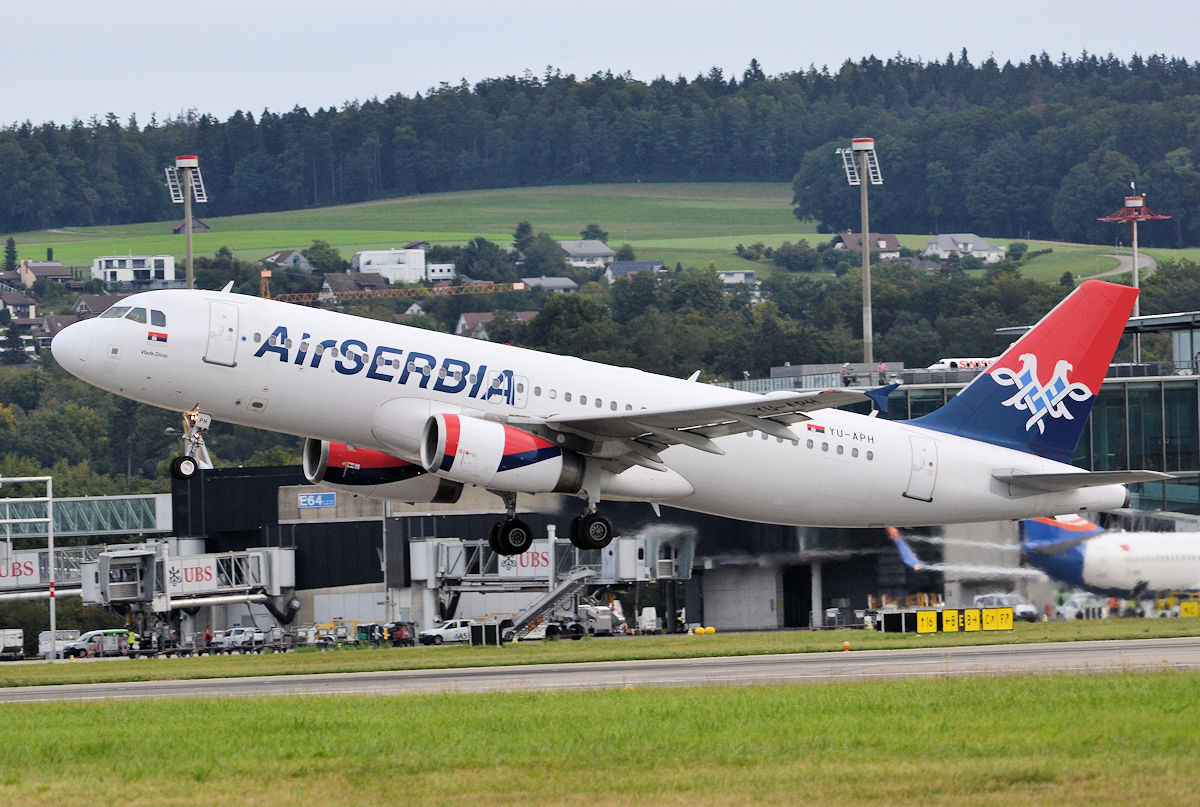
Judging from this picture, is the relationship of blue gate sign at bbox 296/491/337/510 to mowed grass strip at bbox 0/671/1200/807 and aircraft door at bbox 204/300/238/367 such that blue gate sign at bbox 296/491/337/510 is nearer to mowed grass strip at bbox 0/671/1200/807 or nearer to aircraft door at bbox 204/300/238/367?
aircraft door at bbox 204/300/238/367

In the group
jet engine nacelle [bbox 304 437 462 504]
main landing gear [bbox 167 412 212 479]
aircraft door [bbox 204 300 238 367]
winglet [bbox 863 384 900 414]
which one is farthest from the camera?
jet engine nacelle [bbox 304 437 462 504]

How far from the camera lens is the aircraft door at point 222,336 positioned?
1549 inches

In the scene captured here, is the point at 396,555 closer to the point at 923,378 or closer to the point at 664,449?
the point at 923,378

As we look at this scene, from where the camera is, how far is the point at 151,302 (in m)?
39.9

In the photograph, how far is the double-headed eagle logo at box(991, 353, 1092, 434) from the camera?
157ft

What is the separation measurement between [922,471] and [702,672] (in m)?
10.1

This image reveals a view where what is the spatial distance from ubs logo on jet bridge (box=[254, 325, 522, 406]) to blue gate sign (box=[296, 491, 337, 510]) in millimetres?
48413

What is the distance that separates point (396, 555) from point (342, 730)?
5655cm

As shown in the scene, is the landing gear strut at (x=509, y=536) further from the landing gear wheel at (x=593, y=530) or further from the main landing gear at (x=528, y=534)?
the landing gear wheel at (x=593, y=530)

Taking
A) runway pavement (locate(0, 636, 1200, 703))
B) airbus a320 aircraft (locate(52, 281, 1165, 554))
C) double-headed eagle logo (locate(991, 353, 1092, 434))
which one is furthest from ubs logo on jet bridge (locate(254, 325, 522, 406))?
double-headed eagle logo (locate(991, 353, 1092, 434))

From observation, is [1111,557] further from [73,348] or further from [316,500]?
[316,500]

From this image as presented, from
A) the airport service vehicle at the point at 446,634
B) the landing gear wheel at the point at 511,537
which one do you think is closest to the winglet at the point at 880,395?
the landing gear wheel at the point at 511,537

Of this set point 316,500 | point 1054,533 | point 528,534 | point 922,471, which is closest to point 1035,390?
point 922,471

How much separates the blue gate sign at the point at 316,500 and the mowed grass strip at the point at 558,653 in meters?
31.2
